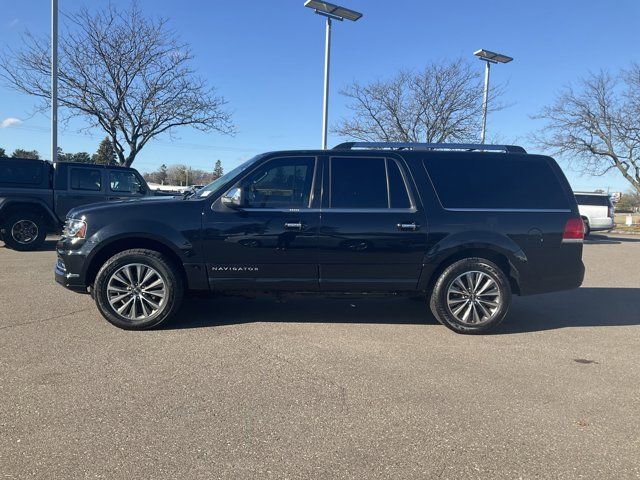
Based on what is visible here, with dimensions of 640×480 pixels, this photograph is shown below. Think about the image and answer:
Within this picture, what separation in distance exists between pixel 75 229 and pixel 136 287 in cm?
87

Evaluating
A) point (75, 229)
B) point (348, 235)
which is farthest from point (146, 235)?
point (348, 235)

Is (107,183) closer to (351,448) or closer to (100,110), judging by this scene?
(100,110)

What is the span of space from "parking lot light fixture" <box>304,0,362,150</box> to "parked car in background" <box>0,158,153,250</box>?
28.1ft

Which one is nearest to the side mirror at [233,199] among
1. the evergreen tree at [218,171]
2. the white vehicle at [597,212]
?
the white vehicle at [597,212]

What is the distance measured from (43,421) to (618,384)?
4.24 metres

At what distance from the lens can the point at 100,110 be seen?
17609mm

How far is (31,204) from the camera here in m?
10.5

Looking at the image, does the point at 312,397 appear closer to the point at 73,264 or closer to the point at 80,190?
the point at 73,264

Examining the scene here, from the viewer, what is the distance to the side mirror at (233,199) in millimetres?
4840

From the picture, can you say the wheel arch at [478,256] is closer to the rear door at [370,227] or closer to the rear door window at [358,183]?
the rear door at [370,227]

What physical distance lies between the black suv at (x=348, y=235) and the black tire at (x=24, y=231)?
648 centimetres

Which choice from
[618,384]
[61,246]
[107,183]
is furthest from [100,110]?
[618,384]

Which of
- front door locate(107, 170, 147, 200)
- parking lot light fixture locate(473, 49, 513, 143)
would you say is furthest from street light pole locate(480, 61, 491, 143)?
front door locate(107, 170, 147, 200)

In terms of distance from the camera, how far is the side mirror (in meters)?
4.84
